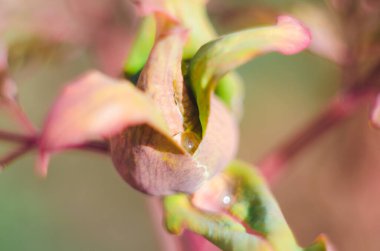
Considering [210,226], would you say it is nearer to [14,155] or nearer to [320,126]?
[14,155]

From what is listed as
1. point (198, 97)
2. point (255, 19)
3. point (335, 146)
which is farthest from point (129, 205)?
point (198, 97)

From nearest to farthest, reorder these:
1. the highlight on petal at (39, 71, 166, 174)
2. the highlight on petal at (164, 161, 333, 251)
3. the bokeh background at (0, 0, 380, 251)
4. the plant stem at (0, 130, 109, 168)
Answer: the highlight on petal at (39, 71, 166, 174) → the highlight on petal at (164, 161, 333, 251) → the plant stem at (0, 130, 109, 168) → the bokeh background at (0, 0, 380, 251)

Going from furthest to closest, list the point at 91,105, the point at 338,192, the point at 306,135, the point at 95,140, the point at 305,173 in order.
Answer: the point at 305,173 → the point at 338,192 → the point at 306,135 → the point at 95,140 → the point at 91,105

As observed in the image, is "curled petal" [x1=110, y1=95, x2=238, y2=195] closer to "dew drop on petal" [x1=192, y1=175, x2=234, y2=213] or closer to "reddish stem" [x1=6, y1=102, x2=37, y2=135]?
"dew drop on petal" [x1=192, y1=175, x2=234, y2=213]

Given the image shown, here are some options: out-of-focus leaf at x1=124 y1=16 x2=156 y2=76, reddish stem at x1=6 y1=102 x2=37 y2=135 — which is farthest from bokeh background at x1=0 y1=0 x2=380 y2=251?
out-of-focus leaf at x1=124 y1=16 x2=156 y2=76

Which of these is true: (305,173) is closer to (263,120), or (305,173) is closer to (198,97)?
(263,120)
